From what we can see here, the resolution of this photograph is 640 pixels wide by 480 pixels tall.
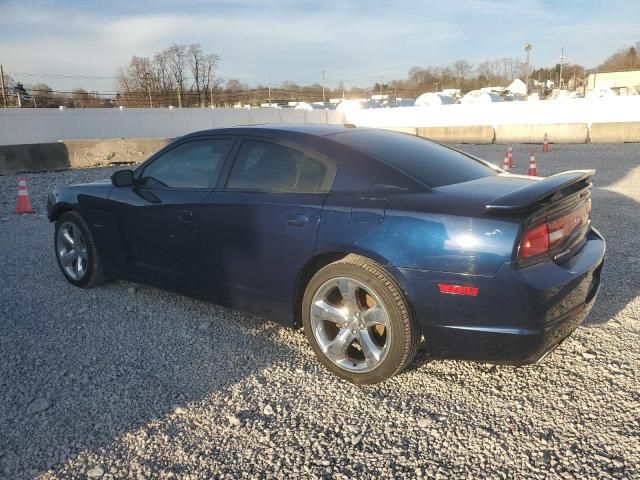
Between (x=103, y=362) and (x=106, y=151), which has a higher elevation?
(x=106, y=151)

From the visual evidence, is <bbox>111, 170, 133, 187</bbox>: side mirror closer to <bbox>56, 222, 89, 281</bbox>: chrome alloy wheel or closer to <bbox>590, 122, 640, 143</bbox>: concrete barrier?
<bbox>56, 222, 89, 281</bbox>: chrome alloy wheel

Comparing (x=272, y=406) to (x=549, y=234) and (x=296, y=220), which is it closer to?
(x=296, y=220)

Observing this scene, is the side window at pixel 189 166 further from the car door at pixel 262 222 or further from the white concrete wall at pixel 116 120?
the white concrete wall at pixel 116 120

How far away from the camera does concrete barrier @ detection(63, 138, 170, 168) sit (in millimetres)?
14812

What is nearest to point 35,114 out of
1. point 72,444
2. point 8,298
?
point 8,298

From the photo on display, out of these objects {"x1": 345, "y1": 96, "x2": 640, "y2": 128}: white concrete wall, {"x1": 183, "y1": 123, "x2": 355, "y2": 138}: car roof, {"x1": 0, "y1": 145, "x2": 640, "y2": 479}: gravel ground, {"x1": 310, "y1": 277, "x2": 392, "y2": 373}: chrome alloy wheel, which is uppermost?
{"x1": 345, "y1": 96, "x2": 640, "y2": 128}: white concrete wall

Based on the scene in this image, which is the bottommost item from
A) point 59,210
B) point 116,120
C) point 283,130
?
point 59,210

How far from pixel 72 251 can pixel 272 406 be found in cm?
302

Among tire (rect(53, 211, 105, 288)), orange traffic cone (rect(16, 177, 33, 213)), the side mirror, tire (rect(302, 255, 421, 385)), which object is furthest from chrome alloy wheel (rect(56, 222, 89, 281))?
orange traffic cone (rect(16, 177, 33, 213))

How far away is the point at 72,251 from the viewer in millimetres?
4926

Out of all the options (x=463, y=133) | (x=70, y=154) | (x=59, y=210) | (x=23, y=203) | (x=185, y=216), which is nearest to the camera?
(x=185, y=216)

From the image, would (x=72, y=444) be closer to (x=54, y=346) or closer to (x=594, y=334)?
(x=54, y=346)

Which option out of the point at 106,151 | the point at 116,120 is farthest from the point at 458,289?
the point at 116,120

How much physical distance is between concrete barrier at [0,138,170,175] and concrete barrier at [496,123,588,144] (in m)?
14.9
